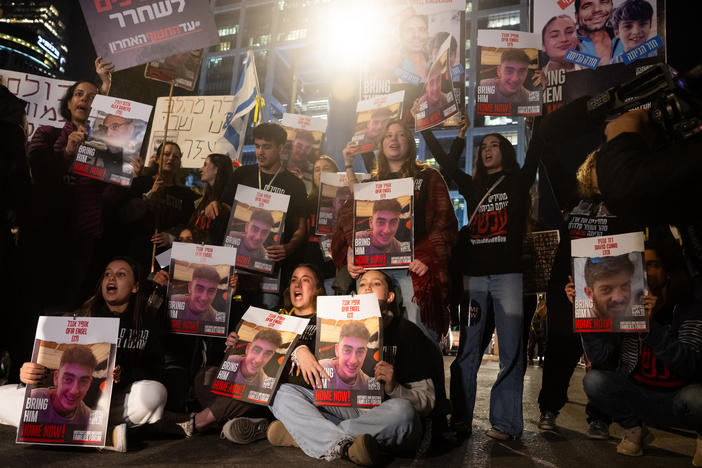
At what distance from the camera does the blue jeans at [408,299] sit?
298 cm

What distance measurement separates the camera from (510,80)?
3.67 m

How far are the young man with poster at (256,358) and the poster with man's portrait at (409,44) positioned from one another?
2094mm

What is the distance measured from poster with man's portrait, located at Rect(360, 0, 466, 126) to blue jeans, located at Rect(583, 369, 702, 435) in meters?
2.27

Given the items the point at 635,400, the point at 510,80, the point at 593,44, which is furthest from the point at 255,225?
the point at 593,44

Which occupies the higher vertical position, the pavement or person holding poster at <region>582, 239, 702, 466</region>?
person holding poster at <region>582, 239, 702, 466</region>

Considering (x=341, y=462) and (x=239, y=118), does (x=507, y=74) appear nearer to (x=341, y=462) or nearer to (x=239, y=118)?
(x=239, y=118)

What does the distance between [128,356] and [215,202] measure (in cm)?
133

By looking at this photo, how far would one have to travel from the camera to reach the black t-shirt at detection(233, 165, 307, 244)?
371 cm

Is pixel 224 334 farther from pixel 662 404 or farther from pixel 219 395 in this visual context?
pixel 662 404

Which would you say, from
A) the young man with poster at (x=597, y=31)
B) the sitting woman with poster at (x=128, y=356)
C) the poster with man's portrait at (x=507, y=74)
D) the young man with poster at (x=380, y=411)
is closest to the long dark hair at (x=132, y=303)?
the sitting woman with poster at (x=128, y=356)

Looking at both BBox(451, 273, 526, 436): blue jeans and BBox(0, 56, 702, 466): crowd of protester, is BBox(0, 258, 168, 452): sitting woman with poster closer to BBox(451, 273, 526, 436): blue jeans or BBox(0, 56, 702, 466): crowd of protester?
BBox(0, 56, 702, 466): crowd of protester

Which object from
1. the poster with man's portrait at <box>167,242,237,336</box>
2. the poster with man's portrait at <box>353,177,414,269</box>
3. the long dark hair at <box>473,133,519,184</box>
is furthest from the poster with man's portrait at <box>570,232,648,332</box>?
the poster with man's portrait at <box>167,242,237,336</box>

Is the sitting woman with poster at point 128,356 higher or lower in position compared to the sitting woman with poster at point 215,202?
lower

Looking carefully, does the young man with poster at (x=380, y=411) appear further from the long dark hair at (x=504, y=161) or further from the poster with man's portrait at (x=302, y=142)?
the poster with man's portrait at (x=302, y=142)
